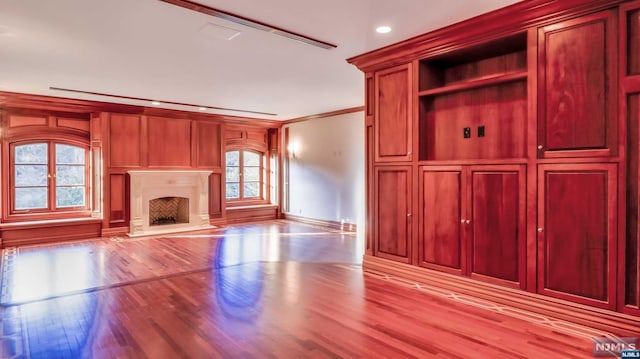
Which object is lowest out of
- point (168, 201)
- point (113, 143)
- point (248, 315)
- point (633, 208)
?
point (248, 315)

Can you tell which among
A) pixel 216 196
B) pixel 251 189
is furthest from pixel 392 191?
pixel 251 189

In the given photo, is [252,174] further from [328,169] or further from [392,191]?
[392,191]

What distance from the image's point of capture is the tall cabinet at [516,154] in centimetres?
275

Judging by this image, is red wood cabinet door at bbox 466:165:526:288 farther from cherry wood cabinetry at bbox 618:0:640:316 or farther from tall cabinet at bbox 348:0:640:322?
cherry wood cabinetry at bbox 618:0:640:316

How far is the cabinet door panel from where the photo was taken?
329cm

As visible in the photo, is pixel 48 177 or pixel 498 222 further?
pixel 48 177

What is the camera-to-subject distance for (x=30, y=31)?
140 inches

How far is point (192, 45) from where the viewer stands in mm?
3965

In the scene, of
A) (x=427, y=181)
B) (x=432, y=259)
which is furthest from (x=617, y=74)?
(x=432, y=259)

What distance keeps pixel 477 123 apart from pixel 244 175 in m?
6.80

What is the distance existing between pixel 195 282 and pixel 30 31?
299cm

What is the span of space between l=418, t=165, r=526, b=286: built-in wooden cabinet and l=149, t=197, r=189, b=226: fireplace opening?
19.8ft

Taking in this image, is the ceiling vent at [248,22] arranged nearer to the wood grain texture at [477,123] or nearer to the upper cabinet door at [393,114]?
the upper cabinet door at [393,114]

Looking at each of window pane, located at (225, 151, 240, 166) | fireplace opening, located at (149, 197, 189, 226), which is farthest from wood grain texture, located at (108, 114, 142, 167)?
window pane, located at (225, 151, 240, 166)
